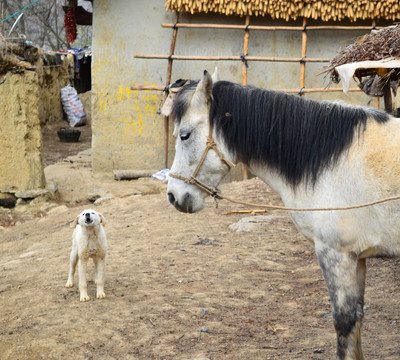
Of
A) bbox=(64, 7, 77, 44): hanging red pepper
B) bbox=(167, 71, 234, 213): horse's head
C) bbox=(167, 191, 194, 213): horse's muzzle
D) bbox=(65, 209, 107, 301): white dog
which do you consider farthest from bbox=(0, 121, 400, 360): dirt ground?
bbox=(64, 7, 77, 44): hanging red pepper

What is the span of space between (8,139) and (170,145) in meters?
3.35

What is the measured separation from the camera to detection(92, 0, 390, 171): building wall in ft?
38.1

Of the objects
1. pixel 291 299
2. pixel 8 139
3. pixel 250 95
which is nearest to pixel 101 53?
pixel 8 139

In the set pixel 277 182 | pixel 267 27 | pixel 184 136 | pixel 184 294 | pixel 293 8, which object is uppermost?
pixel 293 8

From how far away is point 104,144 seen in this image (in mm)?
11945

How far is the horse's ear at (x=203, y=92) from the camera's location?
141 inches

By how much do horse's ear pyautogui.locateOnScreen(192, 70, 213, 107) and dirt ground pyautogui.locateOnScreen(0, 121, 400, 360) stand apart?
1968mm

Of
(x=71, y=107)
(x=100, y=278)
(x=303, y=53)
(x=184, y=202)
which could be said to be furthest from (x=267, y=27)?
(x=71, y=107)

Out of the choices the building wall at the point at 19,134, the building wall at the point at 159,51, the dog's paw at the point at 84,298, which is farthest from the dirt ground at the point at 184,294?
the building wall at the point at 159,51

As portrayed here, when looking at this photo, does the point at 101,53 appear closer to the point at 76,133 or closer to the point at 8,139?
the point at 8,139

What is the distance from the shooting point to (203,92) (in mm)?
3631

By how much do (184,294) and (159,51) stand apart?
7.31 meters

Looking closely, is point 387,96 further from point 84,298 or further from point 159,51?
point 159,51

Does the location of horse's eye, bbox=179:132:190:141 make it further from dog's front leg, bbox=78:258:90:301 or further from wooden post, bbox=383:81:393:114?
wooden post, bbox=383:81:393:114
